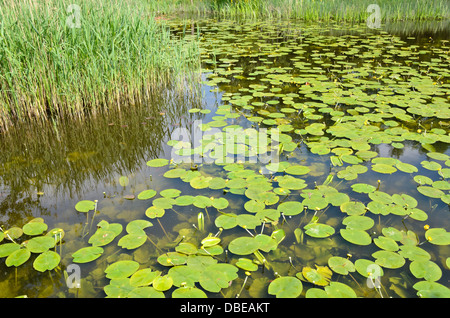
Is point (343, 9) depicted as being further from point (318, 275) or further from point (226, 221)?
point (318, 275)

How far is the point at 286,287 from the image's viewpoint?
5.25 feet

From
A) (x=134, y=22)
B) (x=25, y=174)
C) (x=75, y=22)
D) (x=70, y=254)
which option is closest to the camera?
(x=70, y=254)

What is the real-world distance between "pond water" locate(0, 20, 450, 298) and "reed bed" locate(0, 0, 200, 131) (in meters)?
0.28

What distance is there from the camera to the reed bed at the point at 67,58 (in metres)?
3.19

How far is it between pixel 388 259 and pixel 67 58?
342cm

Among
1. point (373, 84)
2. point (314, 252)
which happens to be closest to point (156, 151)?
point (314, 252)

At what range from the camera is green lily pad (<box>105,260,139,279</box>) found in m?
1.68

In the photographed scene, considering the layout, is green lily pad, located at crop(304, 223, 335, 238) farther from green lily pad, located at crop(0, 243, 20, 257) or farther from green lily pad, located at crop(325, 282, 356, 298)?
green lily pad, located at crop(0, 243, 20, 257)

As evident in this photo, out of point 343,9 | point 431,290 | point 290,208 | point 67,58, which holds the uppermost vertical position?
point 343,9

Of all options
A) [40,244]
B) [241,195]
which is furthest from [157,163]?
[40,244]

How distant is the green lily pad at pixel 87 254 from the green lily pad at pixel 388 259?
160 cm

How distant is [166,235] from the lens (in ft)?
6.60

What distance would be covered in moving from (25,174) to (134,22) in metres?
2.39
